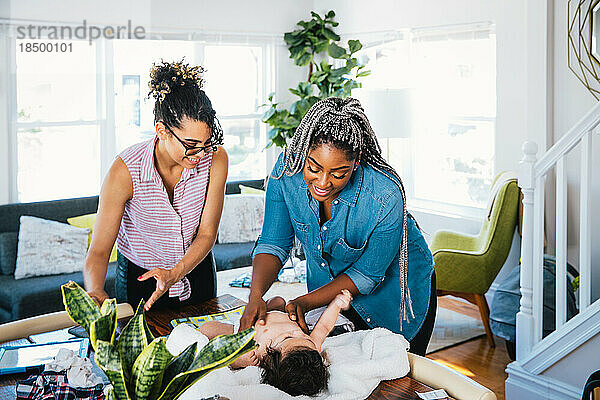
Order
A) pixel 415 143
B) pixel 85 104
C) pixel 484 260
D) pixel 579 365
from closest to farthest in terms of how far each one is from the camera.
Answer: pixel 579 365 < pixel 484 260 < pixel 85 104 < pixel 415 143

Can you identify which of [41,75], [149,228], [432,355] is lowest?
[432,355]

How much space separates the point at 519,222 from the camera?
13.3 ft

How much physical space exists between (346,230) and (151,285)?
714 millimetres

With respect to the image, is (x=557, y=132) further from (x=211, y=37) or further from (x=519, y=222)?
(x=211, y=37)

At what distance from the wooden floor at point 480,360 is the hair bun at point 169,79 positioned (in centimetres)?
229

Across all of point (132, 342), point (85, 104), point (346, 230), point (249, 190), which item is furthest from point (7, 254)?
point (132, 342)

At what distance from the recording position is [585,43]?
3.79 m

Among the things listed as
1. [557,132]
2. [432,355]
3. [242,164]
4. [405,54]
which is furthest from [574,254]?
[242,164]

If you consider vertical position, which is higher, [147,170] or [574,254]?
[147,170]

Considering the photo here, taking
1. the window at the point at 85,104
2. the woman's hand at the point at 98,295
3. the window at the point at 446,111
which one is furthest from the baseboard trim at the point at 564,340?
the window at the point at 85,104

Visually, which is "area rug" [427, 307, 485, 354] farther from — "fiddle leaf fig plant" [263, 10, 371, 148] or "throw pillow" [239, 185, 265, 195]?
"fiddle leaf fig plant" [263, 10, 371, 148]

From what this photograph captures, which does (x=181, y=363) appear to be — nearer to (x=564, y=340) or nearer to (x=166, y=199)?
(x=166, y=199)

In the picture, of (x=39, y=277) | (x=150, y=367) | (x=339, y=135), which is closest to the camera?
(x=150, y=367)

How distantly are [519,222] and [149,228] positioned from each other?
271 cm
